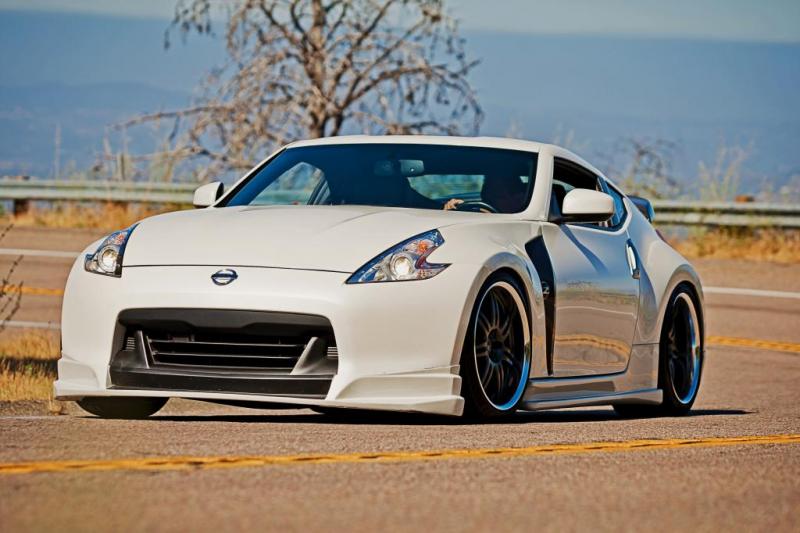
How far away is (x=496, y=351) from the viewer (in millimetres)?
7711

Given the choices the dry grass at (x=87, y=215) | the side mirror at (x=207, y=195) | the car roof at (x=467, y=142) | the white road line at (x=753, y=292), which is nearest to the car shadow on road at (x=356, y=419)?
the side mirror at (x=207, y=195)

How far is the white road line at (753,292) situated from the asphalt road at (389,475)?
458 inches

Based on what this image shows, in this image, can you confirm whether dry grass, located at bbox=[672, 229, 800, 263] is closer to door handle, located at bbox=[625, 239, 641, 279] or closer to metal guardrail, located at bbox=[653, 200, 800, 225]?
metal guardrail, located at bbox=[653, 200, 800, 225]

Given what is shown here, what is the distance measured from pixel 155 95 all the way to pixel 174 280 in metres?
16.5

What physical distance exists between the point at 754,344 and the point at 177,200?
9619mm

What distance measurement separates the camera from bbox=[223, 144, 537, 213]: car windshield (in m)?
8.52

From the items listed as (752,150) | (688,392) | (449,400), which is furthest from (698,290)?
(752,150)

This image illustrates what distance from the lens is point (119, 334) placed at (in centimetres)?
746

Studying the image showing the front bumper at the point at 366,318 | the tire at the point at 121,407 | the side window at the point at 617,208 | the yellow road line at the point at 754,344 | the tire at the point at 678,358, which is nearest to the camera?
the front bumper at the point at 366,318

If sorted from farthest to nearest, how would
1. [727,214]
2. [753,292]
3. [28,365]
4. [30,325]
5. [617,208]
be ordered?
Result: [727,214]
[753,292]
[30,325]
[28,365]
[617,208]

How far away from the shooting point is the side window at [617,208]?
9.46m

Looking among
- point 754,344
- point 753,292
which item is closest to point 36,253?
point 753,292

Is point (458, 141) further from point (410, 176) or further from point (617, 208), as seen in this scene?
point (617, 208)

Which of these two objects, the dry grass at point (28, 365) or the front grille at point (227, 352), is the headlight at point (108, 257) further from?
the dry grass at point (28, 365)
